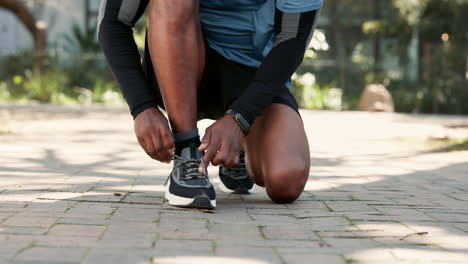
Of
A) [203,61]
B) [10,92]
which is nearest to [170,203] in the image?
[203,61]

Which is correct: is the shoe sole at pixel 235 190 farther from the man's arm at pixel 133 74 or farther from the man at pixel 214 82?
the man's arm at pixel 133 74

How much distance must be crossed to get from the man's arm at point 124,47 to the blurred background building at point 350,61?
34.9 ft

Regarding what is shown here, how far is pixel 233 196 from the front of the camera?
363cm

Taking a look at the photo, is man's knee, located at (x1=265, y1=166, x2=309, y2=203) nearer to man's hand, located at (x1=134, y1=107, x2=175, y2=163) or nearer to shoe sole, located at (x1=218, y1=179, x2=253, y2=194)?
shoe sole, located at (x1=218, y1=179, x2=253, y2=194)

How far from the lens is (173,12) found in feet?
10.00

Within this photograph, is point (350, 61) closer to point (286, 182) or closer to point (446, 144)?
point (446, 144)

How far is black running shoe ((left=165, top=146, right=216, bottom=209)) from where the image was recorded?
2.99 m

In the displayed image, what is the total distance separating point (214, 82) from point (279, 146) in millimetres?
497

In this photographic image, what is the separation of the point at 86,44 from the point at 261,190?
14542mm

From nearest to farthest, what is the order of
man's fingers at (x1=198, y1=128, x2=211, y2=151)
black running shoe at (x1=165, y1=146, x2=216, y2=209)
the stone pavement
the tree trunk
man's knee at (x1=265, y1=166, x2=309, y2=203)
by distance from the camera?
the stone pavement
man's fingers at (x1=198, y1=128, x2=211, y2=151)
black running shoe at (x1=165, y1=146, x2=216, y2=209)
man's knee at (x1=265, y1=166, x2=309, y2=203)
the tree trunk

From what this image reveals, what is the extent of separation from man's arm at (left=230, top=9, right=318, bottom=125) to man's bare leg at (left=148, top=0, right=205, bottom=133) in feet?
0.73


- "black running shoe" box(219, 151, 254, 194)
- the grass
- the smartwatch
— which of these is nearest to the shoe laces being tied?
the smartwatch

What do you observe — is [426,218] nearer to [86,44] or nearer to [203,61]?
[203,61]

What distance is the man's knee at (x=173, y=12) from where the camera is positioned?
10.0 feet
